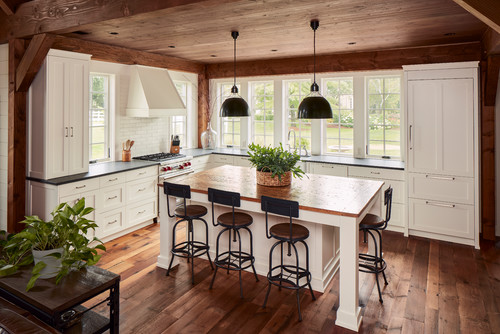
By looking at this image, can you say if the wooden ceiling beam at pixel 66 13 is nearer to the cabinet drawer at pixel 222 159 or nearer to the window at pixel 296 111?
the cabinet drawer at pixel 222 159

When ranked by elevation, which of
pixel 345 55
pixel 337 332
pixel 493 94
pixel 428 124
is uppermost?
pixel 345 55

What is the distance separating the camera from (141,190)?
16.9 ft

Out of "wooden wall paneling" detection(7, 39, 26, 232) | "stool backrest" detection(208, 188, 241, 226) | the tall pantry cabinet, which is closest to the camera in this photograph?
"stool backrest" detection(208, 188, 241, 226)

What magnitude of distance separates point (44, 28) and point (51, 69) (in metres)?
0.60

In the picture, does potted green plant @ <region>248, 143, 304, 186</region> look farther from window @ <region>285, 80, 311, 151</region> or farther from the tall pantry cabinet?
window @ <region>285, 80, 311, 151</region>

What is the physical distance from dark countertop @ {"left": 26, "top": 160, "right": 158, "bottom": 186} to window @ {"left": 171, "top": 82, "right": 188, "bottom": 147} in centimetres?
147

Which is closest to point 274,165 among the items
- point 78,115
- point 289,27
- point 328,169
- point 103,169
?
point 289,27

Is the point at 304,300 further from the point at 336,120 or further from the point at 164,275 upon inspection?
the point at 336,120

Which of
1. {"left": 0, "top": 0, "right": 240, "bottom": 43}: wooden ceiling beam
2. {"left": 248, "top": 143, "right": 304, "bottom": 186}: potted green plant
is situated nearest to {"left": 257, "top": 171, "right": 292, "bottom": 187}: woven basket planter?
{"left": 248, "top": 143, "right": 304, "bottom": 186}: potted green plant

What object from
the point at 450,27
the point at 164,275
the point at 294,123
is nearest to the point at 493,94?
the point at 450,27

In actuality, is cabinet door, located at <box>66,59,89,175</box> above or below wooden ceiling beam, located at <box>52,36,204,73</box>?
below

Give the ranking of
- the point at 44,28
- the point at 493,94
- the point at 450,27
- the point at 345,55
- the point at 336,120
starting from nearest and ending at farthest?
the point at 44,28 → the point at 450,27 → the point at 493,94 → the point at 345,55 → the point at 336,120

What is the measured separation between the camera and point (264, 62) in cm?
638

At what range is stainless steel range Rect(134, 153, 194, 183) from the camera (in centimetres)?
548
